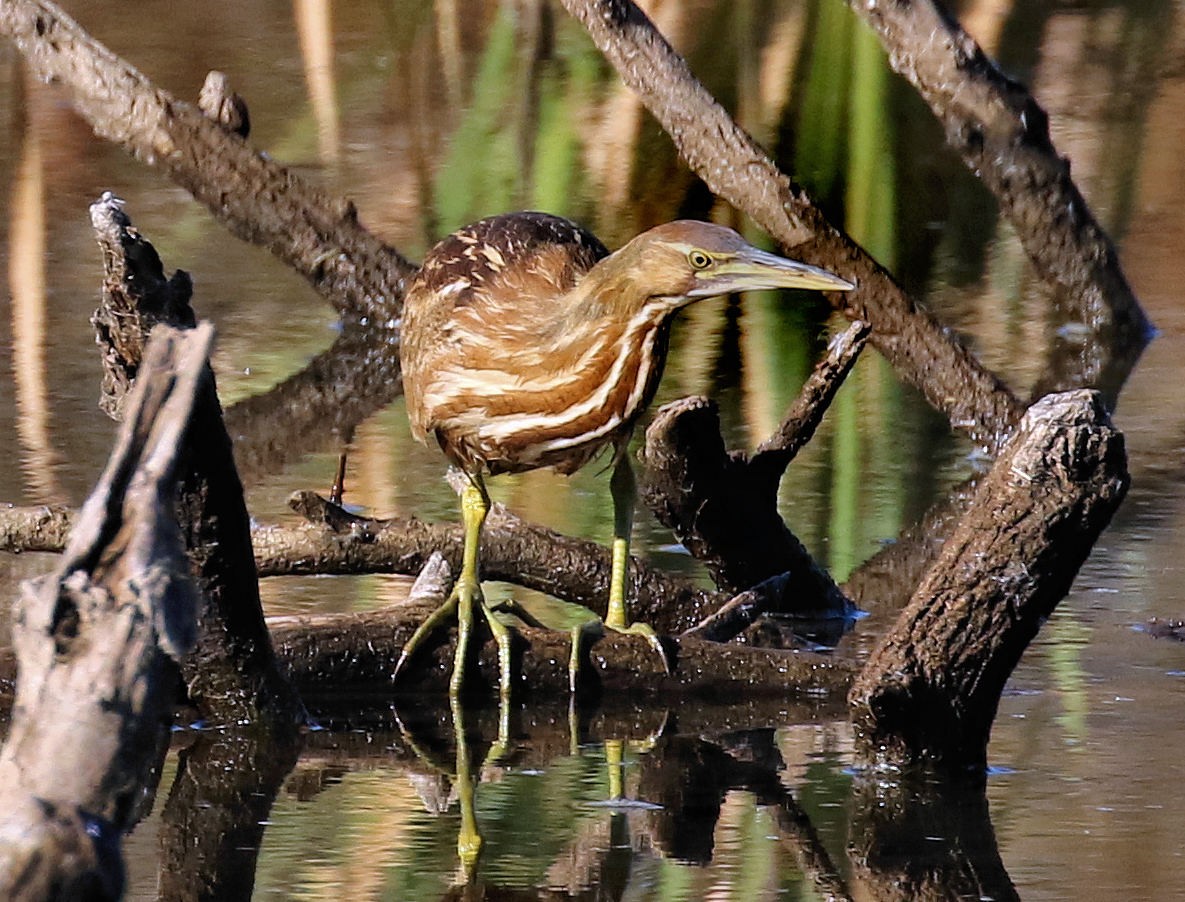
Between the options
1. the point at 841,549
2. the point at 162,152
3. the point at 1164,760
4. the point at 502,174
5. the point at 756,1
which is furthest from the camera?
the point at 756,1

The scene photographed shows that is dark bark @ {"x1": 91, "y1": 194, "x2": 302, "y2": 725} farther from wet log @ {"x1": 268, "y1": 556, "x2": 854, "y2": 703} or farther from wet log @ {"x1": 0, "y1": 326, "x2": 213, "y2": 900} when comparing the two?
wet log @ {"x1": 0, "y1": 326, "x2": 213, "y2": 900}

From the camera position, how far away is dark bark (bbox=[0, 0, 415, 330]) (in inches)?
281

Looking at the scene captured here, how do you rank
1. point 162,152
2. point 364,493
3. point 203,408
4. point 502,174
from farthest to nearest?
1. point 502,174
2. point 162,152
3. point 364,493
4. point 203,408

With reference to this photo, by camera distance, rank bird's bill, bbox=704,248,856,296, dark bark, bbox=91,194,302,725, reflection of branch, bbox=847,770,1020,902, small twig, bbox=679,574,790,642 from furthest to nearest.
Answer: small twig, bbox=679,574,790,642, bird's bill, bbox=704,248,856,296, dark bark, bbox=91,194,302,725, reflection of branch, bbox=847,770,1020,902

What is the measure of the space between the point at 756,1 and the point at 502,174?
262cm

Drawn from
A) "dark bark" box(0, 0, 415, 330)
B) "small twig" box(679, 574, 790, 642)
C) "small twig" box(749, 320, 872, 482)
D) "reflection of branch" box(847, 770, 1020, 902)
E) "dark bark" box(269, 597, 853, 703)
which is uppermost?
"dark bark" box(0, 0, 415, 330)

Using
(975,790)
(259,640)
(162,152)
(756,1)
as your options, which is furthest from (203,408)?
(756,1)

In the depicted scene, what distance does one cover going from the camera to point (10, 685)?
4250mm

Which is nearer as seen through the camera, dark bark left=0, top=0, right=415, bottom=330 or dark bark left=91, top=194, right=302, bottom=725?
dark bark left=91, top=194, right=302, bottom=725

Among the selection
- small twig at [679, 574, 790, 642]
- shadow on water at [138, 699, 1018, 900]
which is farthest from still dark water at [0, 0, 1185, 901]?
small twig at [679, 574, 790, 642]

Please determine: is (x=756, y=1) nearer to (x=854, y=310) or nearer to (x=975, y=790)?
(x=854, y=310)

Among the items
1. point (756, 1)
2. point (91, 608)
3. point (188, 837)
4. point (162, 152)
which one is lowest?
point (188, 837)

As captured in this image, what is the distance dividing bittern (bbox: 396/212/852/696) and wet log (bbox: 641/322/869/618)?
0.13 m

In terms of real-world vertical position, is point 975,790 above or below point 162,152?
below
